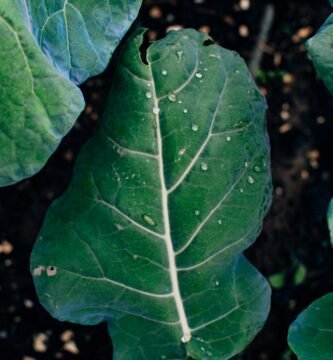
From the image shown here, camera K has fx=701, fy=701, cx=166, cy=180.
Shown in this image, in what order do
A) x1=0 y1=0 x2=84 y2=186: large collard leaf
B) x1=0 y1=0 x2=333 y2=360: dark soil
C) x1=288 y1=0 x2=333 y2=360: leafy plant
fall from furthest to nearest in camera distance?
1. x1=0 y1=0 x2=333 y2=360: dark soil
2. x1=288 y1=0 x2=333 y2=360: leafy plant
3. x1=0 y1=0 x2=84 y2=186: large collard leaf

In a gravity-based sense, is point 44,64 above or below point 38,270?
above

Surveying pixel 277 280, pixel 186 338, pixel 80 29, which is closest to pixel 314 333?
pixel 186 338

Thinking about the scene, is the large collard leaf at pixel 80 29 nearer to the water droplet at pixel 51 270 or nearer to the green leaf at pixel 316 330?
the water droplet at pixel 51 270

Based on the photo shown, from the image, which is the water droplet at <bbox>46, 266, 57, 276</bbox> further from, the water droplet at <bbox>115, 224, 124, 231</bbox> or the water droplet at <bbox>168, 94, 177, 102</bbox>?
the water droplet at <bbox>168, 94, 177, 102</bbox>

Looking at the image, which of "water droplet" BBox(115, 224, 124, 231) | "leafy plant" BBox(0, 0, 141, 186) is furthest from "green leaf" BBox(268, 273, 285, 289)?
"leafy plant" BBox(0, 0, 141, 186)

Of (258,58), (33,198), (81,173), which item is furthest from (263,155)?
(33,198)

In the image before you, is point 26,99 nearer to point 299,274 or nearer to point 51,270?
point 51,270

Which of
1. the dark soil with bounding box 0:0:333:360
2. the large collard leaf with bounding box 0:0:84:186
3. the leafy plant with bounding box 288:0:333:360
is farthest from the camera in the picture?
the dark soil with bounding box 0:0:333:360
